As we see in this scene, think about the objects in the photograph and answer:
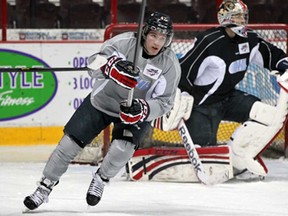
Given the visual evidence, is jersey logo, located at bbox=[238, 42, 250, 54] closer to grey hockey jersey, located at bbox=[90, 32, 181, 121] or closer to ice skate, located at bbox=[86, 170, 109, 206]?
grey hockey jersey, located at bbox=[90, 32, 181, 121]

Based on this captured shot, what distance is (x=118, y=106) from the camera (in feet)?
13.1

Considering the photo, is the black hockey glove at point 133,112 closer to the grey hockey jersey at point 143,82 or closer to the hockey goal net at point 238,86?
the grey hockey jersey at point 143,82

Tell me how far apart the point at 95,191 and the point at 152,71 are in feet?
1.95

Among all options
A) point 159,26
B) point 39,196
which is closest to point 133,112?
point 159,26

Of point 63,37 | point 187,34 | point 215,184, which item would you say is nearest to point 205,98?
point 215,184

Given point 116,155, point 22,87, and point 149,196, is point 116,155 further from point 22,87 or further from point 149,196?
point 22,87

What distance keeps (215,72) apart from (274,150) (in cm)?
129

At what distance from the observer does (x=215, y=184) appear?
518cm

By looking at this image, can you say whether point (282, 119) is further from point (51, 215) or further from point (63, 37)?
point (63, 37)

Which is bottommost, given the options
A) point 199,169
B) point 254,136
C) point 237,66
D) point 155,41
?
point 199,169

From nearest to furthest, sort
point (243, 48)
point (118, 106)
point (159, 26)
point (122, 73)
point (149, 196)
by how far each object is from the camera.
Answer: point (122, 73), point (159, 26), point (118, 106), point (149, 196), point (243, 48)

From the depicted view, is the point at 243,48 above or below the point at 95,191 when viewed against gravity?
above

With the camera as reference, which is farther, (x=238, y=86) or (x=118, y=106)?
(x=238, y=86)

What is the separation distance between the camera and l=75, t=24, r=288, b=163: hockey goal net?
6.01 m
